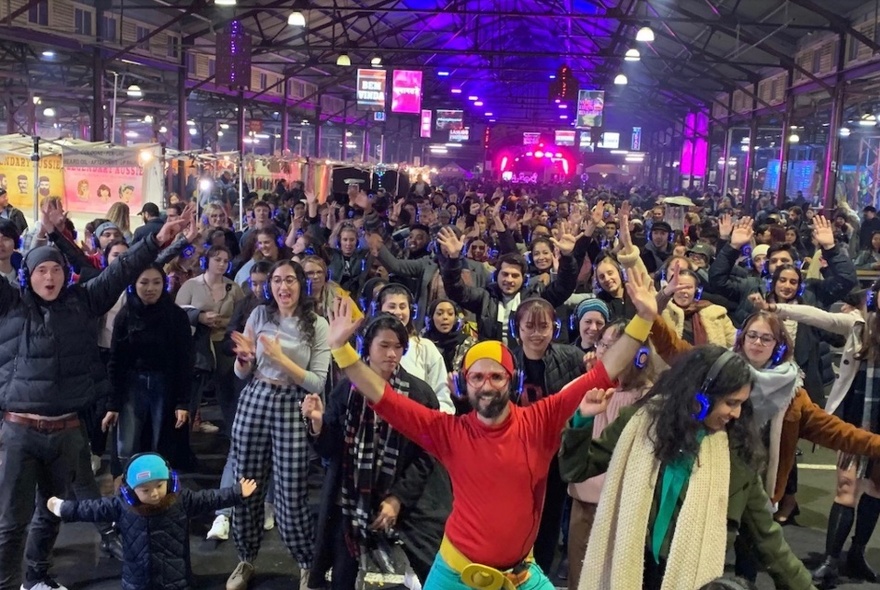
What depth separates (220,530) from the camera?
5.10 meters

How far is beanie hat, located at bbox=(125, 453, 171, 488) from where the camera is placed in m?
3.65

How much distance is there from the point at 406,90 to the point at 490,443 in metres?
21.2

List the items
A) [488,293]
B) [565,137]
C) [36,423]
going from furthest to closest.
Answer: [565,137] → [488,293] → [36,423]

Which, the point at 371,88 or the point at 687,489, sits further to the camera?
the point at 371,88

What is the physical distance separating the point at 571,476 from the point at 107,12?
18.9 m

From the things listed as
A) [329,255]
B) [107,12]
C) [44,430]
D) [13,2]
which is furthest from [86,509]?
[107,12]

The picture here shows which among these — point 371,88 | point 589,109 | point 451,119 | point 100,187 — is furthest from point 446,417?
point 451,119

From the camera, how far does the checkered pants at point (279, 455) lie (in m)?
4.25

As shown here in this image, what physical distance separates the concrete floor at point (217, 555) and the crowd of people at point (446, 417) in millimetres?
107

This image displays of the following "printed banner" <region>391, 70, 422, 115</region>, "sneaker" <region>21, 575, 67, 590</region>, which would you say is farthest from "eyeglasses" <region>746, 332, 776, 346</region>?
"printed banner" <region>391, 70, 422, 115</region>

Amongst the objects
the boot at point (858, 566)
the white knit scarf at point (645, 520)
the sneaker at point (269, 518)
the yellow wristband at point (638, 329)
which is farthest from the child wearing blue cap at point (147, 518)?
the boot at point (858, 566)

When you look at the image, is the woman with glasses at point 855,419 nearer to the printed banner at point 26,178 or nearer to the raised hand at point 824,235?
the raised hand at point 824,235

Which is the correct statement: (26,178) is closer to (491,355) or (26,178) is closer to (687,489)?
(491,355)

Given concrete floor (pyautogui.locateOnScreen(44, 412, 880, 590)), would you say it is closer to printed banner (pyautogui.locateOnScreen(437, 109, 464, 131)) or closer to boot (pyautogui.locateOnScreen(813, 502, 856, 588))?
boot (pyautogui.locateOnScreen(813, 502, 856, 588))
